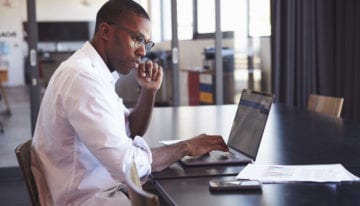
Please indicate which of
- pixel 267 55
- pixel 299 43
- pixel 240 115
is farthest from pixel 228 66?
pixel 240 115

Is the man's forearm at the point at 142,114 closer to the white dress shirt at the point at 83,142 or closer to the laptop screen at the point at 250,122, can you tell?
the laptop screen at the point at 250,122

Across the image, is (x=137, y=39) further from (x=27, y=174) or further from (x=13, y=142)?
(x=13, y=142)

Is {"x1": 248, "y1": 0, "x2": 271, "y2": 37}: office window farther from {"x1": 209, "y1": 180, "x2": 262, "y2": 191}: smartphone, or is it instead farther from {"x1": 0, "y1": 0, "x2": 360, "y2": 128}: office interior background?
{"x1": 209, "y1": 180, "x2": 262, "y2": 191}: smartphone

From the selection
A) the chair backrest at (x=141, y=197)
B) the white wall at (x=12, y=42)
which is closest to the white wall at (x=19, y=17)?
the white wall at (x=12, y=42)

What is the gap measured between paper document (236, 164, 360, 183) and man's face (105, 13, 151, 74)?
0.52 meters

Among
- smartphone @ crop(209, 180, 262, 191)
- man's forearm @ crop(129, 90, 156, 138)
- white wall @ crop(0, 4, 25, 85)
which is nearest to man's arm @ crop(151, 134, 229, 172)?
smartphone @ crop(209, 180, 262, 191)

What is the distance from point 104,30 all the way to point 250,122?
60cm

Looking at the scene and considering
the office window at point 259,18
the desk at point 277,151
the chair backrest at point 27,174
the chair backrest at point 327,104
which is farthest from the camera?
the office window at point 259,18

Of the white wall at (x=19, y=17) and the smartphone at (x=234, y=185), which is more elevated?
the white wall at (x=19, y=17)

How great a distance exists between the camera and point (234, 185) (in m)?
1.49

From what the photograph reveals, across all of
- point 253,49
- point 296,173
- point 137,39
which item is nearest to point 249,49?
point 253,49

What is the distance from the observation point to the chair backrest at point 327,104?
3.19m

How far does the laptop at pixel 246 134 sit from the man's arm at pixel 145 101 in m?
0.38

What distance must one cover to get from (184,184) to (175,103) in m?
4.15
